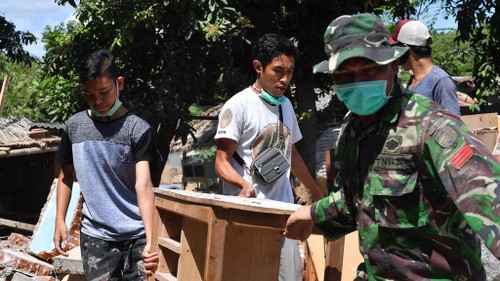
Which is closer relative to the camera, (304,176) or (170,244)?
(170,244)

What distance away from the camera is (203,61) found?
12.0 meters

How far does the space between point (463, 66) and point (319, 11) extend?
17.7 meters

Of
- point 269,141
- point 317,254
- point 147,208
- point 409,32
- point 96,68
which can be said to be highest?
point 409,32

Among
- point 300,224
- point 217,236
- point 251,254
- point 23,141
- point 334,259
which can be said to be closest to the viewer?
point 300,224

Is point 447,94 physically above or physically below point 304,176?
above

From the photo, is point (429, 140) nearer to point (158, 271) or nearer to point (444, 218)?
point (444, 218)

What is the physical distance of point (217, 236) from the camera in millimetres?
3617

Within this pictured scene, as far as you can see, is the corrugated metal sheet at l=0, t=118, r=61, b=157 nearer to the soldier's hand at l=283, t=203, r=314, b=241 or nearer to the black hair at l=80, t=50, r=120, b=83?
the black hair at l=80, t=50, r=120, b=83

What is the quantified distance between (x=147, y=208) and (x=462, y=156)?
238 cm

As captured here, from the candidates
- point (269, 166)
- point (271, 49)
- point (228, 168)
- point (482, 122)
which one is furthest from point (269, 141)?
point (482, 122)

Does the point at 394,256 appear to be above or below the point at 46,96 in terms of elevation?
below

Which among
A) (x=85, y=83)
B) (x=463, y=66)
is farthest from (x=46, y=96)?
(x=463, y=66)

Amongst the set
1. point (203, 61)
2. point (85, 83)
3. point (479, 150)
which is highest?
point (203, 61)

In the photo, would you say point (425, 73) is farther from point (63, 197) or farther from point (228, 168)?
point (63, 197)
